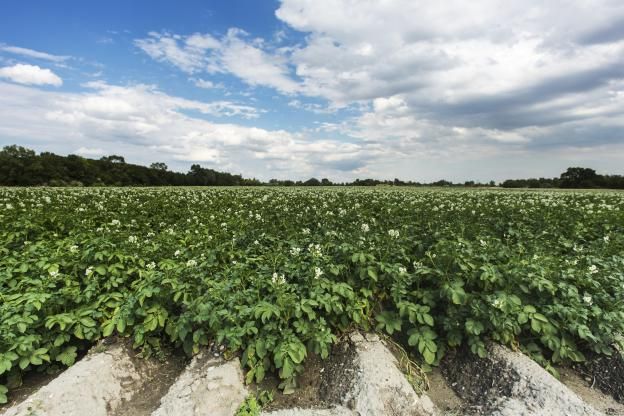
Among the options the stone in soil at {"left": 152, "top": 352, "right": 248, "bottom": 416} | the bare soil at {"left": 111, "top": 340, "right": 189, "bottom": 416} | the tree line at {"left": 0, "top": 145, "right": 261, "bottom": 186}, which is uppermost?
the tree line at {"left": 0, "top": 145, "right": 261, "bottom": 186}

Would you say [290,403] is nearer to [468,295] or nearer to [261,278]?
[261,278]

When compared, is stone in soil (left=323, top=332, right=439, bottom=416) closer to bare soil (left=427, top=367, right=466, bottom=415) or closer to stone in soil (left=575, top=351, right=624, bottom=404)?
bare soil (left=427, top=367, right=466, bottom=415)

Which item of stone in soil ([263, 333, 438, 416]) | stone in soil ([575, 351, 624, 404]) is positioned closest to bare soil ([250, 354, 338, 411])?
stone in soil ([263, 333, 438, 416])

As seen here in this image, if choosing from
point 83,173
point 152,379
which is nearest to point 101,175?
point 83,173

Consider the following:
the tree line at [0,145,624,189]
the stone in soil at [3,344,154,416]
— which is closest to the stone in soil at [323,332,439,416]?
the stone in soil at [3,344,154,416]

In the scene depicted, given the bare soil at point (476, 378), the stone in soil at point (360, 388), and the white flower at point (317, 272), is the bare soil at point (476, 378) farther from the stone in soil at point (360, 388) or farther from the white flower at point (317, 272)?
the white flower at point (317, 272)

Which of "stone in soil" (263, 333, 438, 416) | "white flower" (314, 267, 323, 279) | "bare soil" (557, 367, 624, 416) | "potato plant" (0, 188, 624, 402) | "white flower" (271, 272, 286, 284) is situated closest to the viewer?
"stone in soil" (263, 333, 438, 416)

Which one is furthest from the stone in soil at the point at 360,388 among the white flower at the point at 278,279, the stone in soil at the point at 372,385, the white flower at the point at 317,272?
the white flower at the point at 278,279

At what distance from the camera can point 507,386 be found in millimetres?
3857

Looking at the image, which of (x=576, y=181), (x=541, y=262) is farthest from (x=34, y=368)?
(x=576, y=181)

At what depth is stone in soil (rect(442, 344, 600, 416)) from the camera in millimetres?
3537

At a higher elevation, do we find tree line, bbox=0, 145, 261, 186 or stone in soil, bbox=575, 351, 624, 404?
tree line, bbox=0, 145, 261, 186

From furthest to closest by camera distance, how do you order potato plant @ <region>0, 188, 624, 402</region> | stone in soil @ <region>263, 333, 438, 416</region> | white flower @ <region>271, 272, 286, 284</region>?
white flower @ <region>271, 272, 286, 284</region>
potato plant @ <region>0, 188, 624, 402</region>
stone in soil @ <region>263, 333, 438, 416</region>

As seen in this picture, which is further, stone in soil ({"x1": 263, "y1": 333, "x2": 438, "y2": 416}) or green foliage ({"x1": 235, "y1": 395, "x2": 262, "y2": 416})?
stone in soil ({"x1": 263, "y1": 333, "x2": 438, "y2": 416})
